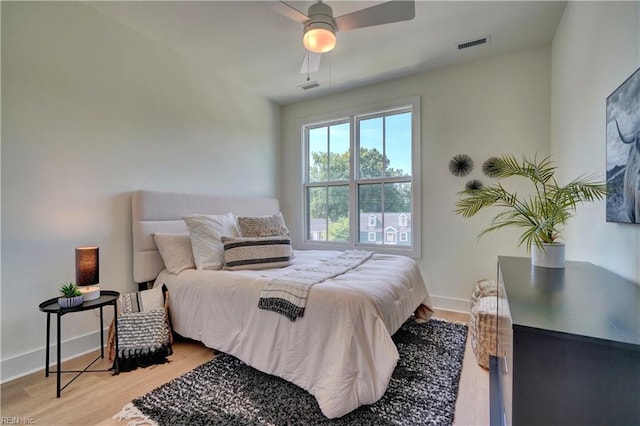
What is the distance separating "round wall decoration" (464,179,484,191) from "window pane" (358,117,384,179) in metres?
1.06

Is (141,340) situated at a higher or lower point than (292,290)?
lower

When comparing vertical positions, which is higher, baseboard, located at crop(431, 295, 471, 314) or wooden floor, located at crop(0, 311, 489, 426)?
baseboard, located at crop(431, 295, 471, 314)

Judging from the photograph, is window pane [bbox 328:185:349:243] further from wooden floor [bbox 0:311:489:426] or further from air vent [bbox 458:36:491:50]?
wooden floor [bbox 0:311:489:426]

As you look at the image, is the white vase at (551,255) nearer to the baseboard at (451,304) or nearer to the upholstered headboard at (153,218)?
the baseboard at (451,304)

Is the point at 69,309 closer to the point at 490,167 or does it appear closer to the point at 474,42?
the point at 490,167

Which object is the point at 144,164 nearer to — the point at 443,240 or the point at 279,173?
the point at 279,173

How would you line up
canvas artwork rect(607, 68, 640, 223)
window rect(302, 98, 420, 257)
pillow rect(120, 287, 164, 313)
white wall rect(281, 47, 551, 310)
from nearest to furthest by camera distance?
canvas artwork rect(607, 68, 640, 223) → pillow rect(120, 287, 164, 313) → white wall rect(281, 47, 551, 310) → window rect(302, 98, 420, 257)

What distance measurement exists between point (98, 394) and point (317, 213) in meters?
3.18

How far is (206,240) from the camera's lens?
105 inches

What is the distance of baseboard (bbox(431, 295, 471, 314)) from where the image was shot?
10.9ft

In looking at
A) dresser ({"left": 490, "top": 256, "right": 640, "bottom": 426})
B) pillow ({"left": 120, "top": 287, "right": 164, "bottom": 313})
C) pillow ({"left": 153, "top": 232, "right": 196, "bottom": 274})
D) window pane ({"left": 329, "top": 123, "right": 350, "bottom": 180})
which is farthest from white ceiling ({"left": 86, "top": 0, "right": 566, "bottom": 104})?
pillow ({"left": 120, "top": 287, "right": 164, "bottom": 313})

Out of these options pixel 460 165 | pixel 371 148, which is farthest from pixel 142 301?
pixel 460 165

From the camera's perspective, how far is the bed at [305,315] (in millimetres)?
1614

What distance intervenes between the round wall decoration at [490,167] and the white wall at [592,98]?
534 millimetres
